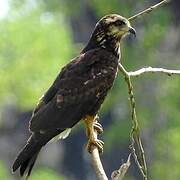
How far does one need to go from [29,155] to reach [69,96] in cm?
60

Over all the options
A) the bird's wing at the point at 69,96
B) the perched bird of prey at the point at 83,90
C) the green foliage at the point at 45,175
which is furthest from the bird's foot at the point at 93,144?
the green foliage at the point at 45,175

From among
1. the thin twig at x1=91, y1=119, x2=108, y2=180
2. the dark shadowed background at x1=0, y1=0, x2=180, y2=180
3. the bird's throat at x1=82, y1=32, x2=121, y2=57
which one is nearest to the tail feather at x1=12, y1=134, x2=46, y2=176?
the thin twig at x1=91, y1=119, x2=108, y2=180

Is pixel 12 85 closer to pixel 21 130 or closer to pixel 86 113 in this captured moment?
pixel 21 130

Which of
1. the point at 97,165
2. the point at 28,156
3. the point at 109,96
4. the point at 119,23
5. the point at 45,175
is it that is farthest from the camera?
the point at 45,175

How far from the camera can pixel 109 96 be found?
21031 mm

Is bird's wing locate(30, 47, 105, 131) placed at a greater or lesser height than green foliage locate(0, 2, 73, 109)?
lesser

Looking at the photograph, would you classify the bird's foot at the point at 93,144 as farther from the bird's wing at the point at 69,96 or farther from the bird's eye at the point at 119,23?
the bird's eye at the point at 119,23

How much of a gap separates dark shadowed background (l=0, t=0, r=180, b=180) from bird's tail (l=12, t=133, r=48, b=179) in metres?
13.4

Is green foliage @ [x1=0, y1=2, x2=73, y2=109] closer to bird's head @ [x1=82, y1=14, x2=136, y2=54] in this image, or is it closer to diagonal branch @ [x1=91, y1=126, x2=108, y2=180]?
bird's head @ [x1=82, y1=14, x2=136, y2=54]

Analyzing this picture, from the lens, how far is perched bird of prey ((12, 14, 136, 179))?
219 inches

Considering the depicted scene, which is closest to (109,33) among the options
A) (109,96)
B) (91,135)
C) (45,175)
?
(91,135)

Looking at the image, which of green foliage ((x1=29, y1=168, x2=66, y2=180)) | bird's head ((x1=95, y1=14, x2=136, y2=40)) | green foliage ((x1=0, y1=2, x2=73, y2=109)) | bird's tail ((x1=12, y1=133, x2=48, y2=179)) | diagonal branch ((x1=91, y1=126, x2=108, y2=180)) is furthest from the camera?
green foliage ((x1=0, y1=2, x2=73, y2=109))

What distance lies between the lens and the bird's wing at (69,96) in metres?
5.57

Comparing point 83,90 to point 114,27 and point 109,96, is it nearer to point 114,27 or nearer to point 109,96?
point 114,27
